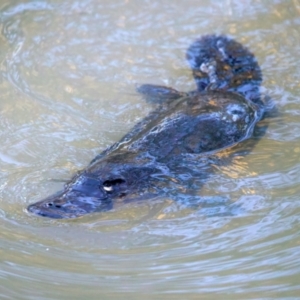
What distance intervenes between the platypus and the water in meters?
0.11

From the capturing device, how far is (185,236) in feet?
12.2

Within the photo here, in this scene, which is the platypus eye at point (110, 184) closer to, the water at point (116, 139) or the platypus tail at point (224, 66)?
the water at point (116, 139)

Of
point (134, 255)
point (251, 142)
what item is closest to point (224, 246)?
point (134, 255)

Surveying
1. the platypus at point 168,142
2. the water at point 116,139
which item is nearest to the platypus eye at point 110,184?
the platypus at point 168,142

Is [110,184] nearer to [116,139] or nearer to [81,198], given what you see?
[81,198]

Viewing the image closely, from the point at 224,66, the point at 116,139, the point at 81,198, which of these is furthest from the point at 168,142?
the point at 224,66

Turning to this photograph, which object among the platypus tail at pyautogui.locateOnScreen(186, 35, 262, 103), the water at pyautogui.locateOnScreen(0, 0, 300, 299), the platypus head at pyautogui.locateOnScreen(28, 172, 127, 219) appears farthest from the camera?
the platypus tail at pyautogui.locateOnScreen(186, 35, 262, 103)

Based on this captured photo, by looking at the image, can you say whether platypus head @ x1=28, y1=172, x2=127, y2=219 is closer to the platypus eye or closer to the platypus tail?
the platypus eye

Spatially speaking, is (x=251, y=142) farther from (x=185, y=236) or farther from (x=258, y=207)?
(x=185, y=236)

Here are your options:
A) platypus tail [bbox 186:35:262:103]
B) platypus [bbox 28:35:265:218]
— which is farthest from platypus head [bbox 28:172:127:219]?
platypus tail [bbox 186:35:262:103]

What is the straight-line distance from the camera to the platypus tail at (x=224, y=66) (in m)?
5.05

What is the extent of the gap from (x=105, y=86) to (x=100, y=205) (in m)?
1.65

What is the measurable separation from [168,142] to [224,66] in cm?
139

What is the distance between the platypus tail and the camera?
5.05 m
